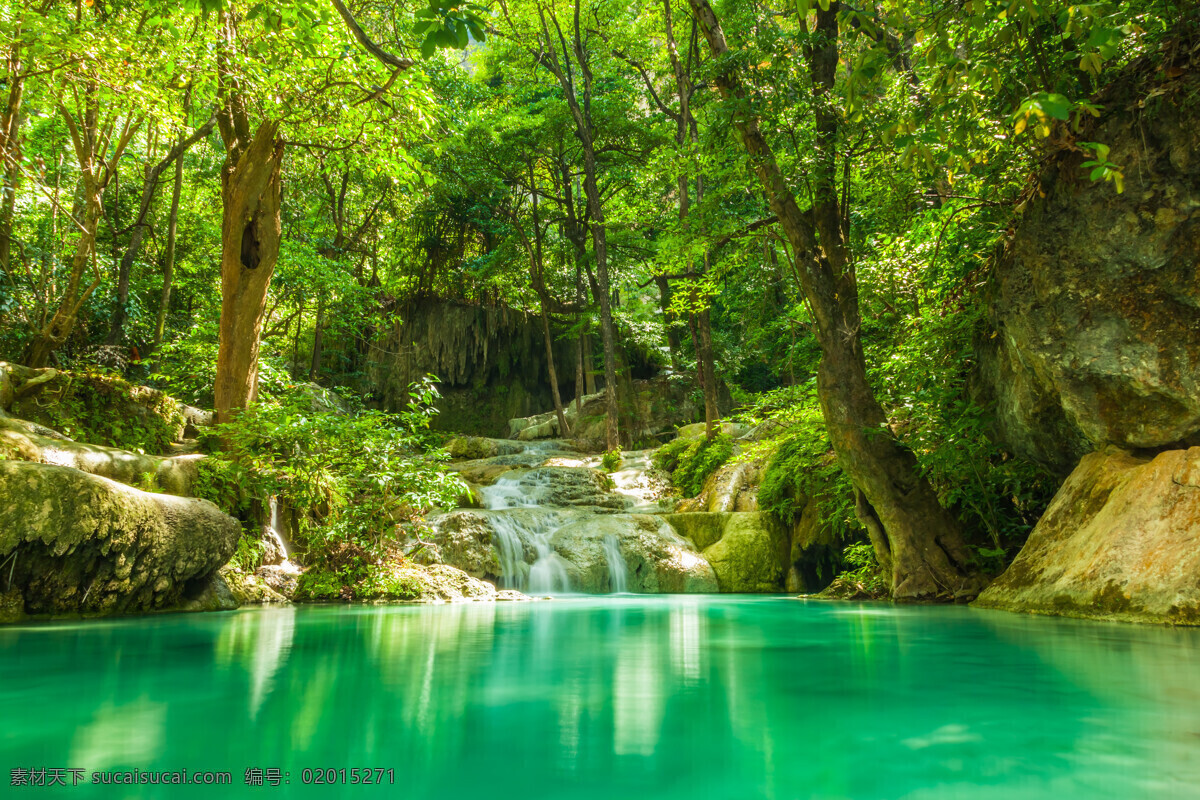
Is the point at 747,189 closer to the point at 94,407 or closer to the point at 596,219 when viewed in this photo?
the point at 94,407

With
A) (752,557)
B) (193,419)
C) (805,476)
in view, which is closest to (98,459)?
(193,419)

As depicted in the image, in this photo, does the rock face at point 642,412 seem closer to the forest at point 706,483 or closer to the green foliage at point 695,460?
the green foliage at point 695,460

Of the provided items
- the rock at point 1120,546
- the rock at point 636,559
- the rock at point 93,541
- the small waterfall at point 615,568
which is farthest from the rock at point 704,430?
the rock at point 93,541

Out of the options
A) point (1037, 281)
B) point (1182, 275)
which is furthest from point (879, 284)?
point (1182, 275)

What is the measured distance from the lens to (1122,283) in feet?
15.3

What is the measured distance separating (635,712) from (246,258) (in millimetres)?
8691

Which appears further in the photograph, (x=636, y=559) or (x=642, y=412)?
(x=642, y=412)

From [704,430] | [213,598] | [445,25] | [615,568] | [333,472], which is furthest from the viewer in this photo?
[704,430]

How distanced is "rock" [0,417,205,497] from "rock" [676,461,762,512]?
26.6ft

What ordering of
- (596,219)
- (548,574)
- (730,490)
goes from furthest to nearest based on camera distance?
(596,219)
(730,490)
(548,574)

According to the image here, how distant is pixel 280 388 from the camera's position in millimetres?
11320

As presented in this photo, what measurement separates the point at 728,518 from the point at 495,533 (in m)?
3.66

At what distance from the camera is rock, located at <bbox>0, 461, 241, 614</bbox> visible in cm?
476

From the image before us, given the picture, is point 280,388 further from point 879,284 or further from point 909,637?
point 909,637
